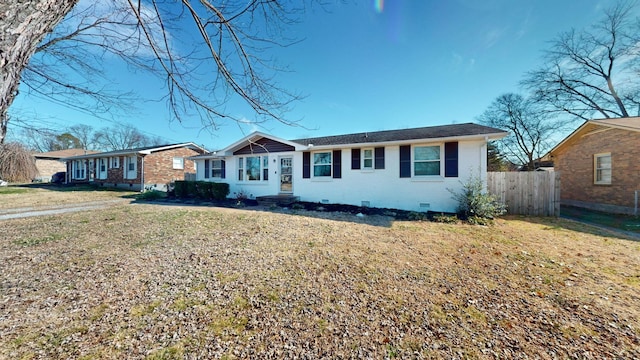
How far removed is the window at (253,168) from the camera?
43.1 feet

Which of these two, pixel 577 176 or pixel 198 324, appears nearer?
pixel 198 324

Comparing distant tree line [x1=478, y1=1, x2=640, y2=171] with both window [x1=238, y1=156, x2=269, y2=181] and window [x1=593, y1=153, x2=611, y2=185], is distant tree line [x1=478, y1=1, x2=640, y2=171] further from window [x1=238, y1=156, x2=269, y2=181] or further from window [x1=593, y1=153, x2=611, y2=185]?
window [x1=238, y1=156, x2=269, y2=181]

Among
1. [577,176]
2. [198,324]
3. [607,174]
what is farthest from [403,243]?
[577,176]

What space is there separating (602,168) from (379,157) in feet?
36.2

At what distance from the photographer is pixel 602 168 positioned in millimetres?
10945

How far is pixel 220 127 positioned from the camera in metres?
3.76

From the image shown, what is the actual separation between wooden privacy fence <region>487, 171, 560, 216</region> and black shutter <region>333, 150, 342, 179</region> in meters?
6.30

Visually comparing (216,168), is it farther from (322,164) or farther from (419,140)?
(419,140)

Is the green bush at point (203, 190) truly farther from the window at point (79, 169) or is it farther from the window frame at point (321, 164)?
the window at point (79, 169)

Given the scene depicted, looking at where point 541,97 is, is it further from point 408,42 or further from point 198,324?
point 198,324

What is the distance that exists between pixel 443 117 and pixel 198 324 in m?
15.5

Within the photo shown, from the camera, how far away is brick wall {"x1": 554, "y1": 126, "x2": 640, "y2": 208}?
959 cm

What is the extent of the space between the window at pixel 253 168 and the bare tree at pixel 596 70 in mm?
25640

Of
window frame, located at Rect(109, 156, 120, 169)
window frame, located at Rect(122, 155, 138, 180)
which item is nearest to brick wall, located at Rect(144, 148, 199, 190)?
window frame, located at Rect(122, 155, 138, 180)
